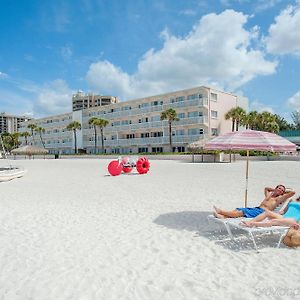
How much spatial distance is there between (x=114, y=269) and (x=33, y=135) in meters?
98.6

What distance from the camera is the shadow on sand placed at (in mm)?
6145

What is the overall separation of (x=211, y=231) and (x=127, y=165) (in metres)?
16.6

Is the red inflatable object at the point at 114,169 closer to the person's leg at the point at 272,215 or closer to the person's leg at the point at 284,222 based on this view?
the person's leg at the point at 272,215

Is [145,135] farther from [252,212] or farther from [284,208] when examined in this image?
[284,208]

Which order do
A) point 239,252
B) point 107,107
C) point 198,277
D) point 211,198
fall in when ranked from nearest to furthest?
point 198,277
point 239,252
point 211,198
point 107,107

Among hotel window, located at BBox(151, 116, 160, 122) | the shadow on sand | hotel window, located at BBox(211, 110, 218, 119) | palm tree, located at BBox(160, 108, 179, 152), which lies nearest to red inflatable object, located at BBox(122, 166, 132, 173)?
the shadow on sand

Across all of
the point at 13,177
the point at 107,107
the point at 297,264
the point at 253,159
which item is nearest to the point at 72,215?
the point at 297,264

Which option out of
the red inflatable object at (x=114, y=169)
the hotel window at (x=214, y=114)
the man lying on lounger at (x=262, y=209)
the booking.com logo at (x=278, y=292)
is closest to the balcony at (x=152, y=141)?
the hotel window at (x=214, y=114)

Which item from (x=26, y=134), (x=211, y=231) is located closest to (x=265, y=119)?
(x=211, y=231)

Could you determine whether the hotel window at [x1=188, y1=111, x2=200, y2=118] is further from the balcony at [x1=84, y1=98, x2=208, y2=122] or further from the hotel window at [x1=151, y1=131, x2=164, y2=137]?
the hotel window at [x1=151, y1=131, x2=164, y2=137]

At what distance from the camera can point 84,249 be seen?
237 inches

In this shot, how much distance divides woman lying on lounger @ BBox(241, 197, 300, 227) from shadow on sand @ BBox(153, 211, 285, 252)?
45 centimetres

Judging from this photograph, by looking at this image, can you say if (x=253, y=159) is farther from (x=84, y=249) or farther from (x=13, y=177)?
(x=84, y=249)

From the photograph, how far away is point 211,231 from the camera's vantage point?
7.12m
